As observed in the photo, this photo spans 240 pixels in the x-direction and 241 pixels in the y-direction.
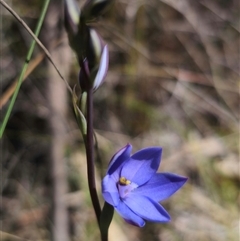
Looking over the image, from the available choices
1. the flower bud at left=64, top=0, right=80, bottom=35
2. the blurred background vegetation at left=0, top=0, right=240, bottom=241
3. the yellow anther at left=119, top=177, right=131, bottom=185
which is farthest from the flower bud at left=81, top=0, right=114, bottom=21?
the blurred background vegetation at left=0, top=0, right=240, bottom=241

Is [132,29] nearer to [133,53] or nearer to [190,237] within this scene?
[133,53]

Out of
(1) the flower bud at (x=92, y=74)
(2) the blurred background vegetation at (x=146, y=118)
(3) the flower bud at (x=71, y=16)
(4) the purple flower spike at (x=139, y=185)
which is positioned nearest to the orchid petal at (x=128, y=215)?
(4) the purple flower spike at (x=139, y=185)

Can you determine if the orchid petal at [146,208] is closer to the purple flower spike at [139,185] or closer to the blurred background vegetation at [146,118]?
the purple flower spike at [139,185]

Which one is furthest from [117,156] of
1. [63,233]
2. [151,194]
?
[63,233]

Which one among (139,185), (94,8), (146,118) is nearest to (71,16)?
(94,8)

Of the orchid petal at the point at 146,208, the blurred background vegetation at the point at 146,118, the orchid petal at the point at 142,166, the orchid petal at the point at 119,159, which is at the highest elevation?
the orchid petal at the point at 119,159

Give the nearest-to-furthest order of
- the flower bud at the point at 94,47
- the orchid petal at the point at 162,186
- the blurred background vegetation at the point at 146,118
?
the flower bud at the point at 94,47
the orchid petal at the point at 162,186
the blurred background vegetation at the point at 146,118

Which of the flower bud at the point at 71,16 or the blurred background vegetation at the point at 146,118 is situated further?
the blurred background vegetation at the point at 146,118
